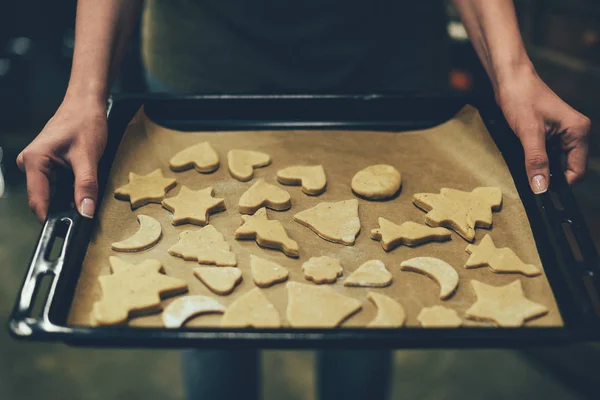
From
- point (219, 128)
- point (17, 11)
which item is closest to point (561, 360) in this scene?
point (219, 128)

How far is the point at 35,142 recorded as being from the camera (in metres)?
1.17

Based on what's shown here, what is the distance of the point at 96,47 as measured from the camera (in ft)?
4.25

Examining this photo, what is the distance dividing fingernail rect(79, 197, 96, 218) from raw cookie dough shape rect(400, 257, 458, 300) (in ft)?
1.98

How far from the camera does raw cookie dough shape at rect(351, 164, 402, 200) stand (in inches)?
51.9

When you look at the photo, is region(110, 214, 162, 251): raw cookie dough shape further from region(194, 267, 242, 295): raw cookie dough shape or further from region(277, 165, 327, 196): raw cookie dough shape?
region(277, 165, 327, 196): raw cookie dough shape

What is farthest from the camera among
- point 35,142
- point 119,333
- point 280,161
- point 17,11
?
point 17,11

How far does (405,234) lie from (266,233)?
0.90ft

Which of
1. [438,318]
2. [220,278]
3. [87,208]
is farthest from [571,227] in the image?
[87,208]

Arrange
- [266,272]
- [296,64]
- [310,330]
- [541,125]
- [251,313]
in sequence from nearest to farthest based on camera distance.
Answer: [310,330] → [251,313] → [266,272] → [541,125] → [296,64]

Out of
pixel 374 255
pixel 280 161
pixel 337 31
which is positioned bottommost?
pixel 374 255

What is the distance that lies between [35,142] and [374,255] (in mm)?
686

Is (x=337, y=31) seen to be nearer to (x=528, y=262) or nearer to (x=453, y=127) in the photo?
(x=453, y=127)

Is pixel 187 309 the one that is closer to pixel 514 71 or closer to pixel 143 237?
pixel 143 237

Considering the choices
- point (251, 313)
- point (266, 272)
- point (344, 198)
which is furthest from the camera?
point (344, 198)
